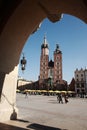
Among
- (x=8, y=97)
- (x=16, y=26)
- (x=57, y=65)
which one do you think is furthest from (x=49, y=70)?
(x=16, y=26)

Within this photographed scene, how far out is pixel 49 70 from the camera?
388ft

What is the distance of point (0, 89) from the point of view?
646cm

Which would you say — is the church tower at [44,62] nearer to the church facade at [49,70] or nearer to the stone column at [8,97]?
the church facade at [49,70]

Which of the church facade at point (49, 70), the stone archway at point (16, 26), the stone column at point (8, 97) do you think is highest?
the church facade at point (49, 70)

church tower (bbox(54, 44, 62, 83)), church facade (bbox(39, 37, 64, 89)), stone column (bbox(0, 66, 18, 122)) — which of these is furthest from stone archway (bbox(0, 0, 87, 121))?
church tower (bbox(54, 44, 62, 83))

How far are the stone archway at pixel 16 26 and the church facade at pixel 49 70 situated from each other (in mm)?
100060

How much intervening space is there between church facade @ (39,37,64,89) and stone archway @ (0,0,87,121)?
10006 cm

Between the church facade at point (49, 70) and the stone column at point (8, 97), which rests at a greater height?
the church facade at point (49, 70)

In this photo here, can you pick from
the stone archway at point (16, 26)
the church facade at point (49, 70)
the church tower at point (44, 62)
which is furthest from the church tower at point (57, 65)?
the stone archway at point (16, 26)

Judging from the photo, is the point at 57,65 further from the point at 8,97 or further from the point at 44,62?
the point at 8,97

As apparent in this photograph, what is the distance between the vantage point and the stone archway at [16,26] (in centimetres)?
470

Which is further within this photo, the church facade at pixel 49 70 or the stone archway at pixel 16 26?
the church facade at pixel 49 70

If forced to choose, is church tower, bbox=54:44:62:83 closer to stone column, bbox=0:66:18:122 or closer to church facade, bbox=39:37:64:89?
church facade, bbox=39:37:64:89

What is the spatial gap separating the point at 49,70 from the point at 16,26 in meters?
112
